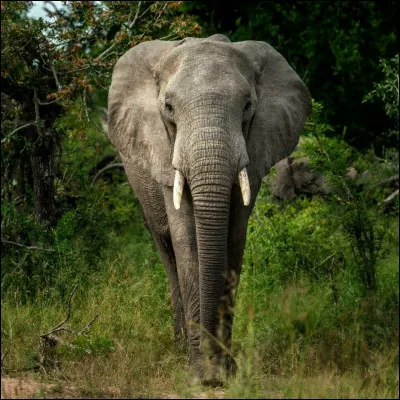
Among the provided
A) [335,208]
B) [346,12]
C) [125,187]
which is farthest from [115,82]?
[346,12]

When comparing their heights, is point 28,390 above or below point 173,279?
below

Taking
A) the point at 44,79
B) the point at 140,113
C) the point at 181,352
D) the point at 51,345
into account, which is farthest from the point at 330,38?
the point at 51,345

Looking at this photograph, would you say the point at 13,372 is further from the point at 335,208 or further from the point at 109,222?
the point at 109,222

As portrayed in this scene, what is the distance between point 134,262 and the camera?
30.2 feet

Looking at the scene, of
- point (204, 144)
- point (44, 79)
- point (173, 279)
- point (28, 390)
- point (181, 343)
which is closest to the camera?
point (28, 390)

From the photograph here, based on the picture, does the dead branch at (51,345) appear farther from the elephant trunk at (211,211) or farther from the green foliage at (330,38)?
the green foliage at (330,38)

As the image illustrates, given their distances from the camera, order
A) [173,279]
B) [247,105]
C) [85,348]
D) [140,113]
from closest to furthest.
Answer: [85,348] → [247,105] → [140,113] → [173,279]

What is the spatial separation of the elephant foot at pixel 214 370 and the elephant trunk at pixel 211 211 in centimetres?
8

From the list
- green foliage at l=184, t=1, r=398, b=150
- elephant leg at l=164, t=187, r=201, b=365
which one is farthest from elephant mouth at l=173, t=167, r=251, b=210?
green foliage at l=184, t=1, r=398, b=150

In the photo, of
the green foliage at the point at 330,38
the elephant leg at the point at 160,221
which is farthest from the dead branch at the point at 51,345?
the green foliage at the point at 330,38

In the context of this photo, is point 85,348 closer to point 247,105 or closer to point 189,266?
point 189,266

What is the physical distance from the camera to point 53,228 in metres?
9.06

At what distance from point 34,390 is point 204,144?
176 cm

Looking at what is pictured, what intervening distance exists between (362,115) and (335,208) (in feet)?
24.1
